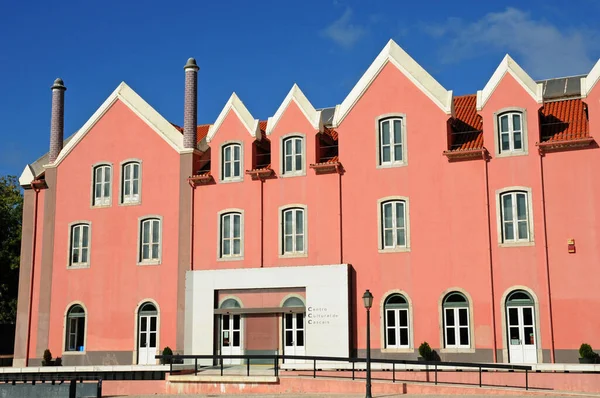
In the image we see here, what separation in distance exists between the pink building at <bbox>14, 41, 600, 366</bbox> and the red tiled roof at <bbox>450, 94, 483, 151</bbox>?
0.11 metres

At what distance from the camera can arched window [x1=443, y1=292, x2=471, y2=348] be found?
31453mm

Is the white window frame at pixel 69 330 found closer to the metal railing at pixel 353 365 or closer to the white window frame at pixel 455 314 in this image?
the metal railing at pixel 353 365

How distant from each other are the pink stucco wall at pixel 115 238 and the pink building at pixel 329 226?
8 centimetres

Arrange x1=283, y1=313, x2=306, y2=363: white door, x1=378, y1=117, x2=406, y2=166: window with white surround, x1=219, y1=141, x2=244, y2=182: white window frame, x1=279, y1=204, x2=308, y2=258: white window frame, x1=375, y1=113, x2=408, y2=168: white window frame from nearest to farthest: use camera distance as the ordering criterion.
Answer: x1=375, y1=113, x2=408, y2=168: white window frame → x1=378, y1=117, x2=406, y2=166: window with white surround → x1=283, y1=313, x2=306, y2=363: white door → x1=279, y1=204, x2=308, y2=258: white window frame → x1=219, y1=141, x2=244, y2=182: white window frame

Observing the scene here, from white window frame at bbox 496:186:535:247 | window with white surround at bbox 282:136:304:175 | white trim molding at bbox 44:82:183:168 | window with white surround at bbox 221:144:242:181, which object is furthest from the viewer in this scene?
white trim molding at bbox 44:82:183:168

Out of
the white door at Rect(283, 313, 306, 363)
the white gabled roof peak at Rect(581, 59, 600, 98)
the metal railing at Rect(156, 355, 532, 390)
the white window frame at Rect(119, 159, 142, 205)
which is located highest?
the white gabled roof peak at Rect(581, 59, 600, 98)

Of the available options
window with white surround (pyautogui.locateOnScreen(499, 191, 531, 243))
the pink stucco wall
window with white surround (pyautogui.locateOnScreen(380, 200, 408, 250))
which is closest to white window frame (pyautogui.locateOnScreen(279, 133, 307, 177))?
window with white surround (pyautogui.locateOnScreen(380, 200, 408, 250))

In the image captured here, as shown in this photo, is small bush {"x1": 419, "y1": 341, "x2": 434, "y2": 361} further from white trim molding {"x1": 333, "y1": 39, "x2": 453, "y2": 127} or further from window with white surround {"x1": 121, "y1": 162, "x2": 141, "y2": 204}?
window with white surround {"x1": 121, "y1": 162, "x2": 141, "y2": 204}

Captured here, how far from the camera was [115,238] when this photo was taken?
125 feet

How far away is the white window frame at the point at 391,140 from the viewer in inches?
1319

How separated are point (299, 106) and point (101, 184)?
1084cm

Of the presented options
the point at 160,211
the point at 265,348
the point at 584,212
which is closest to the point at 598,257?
the point at 584,212

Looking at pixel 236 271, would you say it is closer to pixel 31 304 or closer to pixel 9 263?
pixel 31 304

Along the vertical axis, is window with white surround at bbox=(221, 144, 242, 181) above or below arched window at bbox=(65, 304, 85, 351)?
above
